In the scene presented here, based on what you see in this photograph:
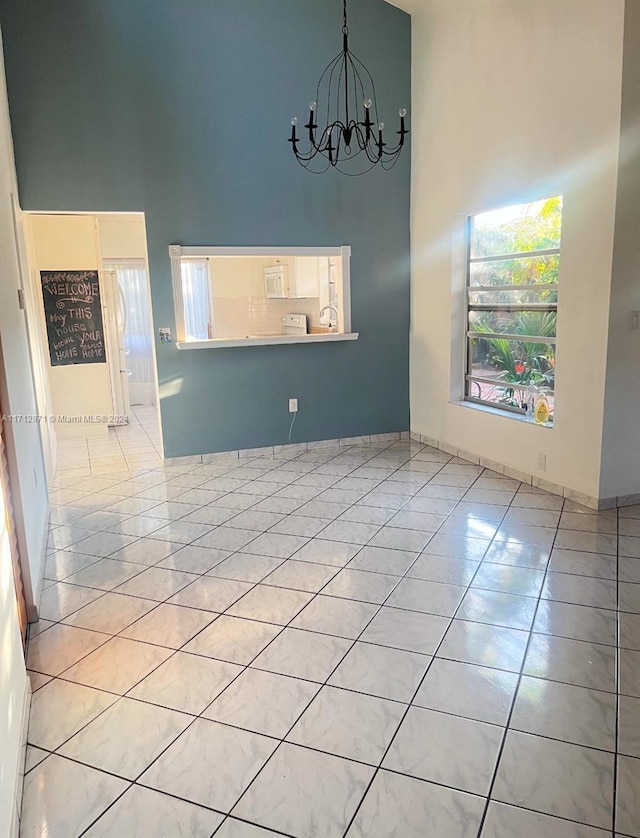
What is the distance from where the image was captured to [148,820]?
1.70 meters

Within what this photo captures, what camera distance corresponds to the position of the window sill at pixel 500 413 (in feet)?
14.3

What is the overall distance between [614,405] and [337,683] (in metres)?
2.51

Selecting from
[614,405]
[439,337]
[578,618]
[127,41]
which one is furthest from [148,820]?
[127,41]

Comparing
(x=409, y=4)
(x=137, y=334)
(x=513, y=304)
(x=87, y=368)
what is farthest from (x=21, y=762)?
(x=137, y=334)

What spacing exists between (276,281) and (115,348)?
2009 millimetres

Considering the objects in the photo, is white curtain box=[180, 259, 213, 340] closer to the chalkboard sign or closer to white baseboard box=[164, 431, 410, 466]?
the chalkboard sign

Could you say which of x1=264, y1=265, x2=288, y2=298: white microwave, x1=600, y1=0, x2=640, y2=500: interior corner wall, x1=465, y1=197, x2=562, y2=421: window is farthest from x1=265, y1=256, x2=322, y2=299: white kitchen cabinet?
x1=600, y1=0, x2=640, y2=500: interior corner wall

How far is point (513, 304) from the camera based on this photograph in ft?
15.0

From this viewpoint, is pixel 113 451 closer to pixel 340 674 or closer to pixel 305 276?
pixel 305 276

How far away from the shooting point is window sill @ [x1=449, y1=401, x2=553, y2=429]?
14.3ft

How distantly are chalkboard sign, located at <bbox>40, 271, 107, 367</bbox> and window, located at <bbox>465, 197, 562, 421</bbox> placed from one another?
391 centimetres

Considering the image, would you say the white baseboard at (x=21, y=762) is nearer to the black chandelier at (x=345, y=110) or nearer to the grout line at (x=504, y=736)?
the grout line at (x=504, y=736)

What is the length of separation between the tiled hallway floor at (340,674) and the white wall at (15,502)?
153 millimetres

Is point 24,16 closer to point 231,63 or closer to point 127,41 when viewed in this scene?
point 127,41
